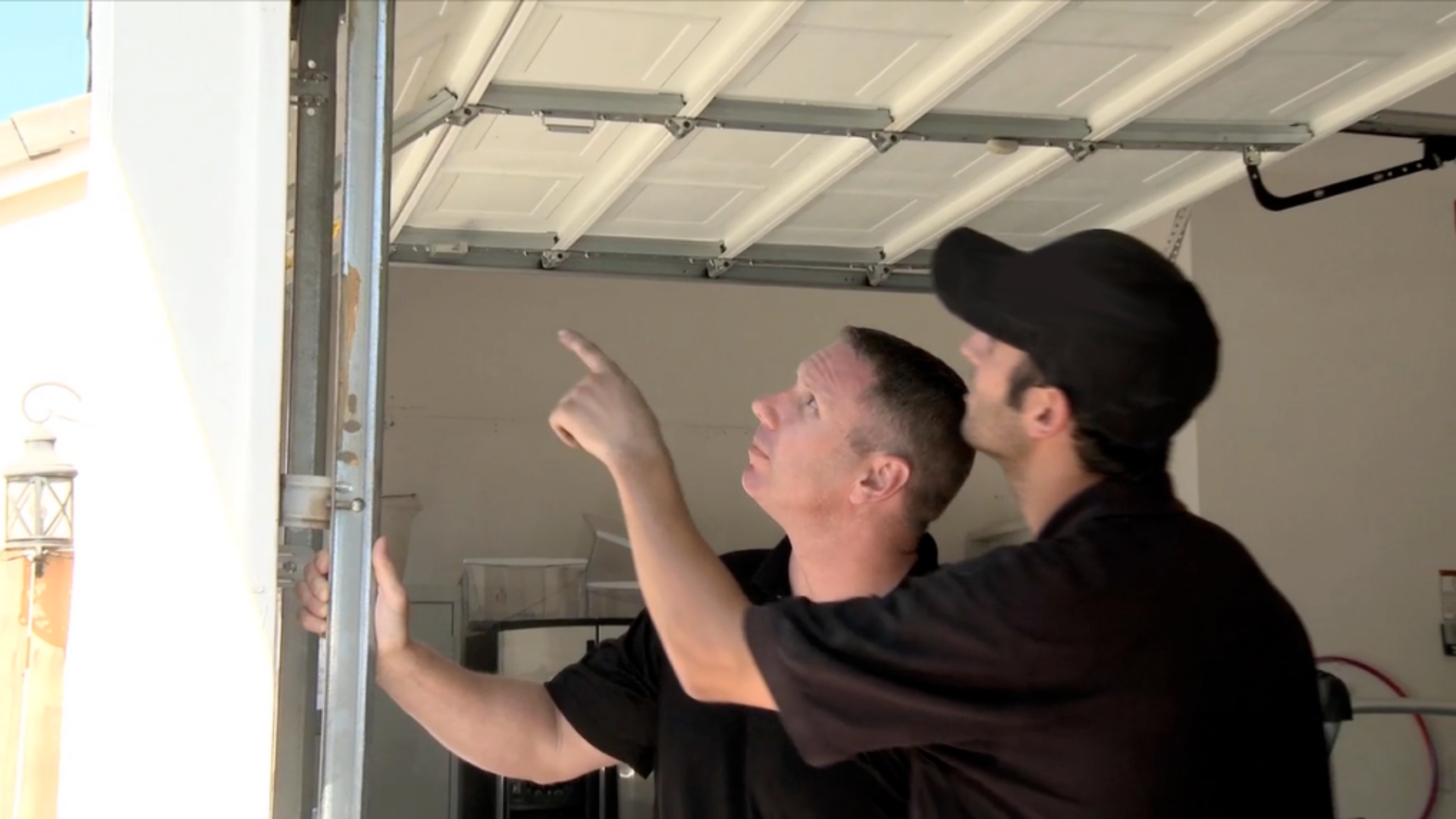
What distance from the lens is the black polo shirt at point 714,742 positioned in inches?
74.7

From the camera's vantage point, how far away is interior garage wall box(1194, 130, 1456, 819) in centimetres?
525

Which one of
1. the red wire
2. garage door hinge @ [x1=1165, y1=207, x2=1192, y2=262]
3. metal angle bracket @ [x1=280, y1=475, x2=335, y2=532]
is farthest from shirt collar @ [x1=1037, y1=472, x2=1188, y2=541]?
the red wire

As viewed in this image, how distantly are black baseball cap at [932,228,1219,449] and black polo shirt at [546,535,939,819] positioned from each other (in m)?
0.61

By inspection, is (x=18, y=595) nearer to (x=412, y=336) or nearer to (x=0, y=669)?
(x=0, y=669)

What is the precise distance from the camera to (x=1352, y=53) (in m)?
2.70

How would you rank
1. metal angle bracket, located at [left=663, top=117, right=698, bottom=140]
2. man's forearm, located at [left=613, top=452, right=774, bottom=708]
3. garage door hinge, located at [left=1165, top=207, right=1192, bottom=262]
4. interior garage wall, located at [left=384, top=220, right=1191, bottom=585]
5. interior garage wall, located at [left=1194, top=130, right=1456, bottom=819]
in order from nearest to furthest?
man's forearm, located at [left=613, top=452, right=774, bottom=708]
metal angle bracket, located at [left=663, top=117, right=698, bottom=140]
garage door hinge, located at [left=1165, top=207, right=1192, bottom=262]
interior garage wall, located at [left=1194, top=130, right=1456, bottom=819]
interior garage wall, located at [left=384, top=220, right=1191, bottom=585]

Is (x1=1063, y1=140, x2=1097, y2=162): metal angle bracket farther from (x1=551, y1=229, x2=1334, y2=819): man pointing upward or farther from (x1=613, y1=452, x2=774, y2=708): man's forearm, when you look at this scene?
(x1=613, y1=452, x2=774, y2=708): man's forearm

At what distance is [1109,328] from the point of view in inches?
57.7

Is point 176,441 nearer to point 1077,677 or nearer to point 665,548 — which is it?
point 665,548

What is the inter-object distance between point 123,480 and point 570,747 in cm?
103

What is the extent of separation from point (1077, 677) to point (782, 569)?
0.87 metres

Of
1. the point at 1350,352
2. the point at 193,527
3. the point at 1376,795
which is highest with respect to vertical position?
the point at 1350,352

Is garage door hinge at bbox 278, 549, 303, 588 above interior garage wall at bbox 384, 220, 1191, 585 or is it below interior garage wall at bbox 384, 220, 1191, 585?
below

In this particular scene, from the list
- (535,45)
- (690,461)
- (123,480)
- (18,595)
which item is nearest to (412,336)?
(690,461)
